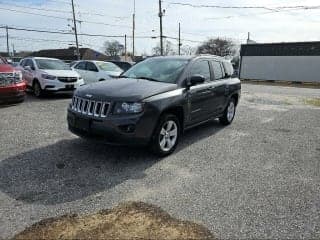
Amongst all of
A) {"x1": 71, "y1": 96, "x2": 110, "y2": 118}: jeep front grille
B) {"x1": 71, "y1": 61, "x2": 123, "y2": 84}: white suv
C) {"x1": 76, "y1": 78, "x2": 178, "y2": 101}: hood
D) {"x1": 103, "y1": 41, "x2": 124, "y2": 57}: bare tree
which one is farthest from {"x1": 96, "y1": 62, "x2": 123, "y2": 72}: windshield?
{"x1": 103, "y1": 41, "x2": 124, "y2": 57}: bare tree

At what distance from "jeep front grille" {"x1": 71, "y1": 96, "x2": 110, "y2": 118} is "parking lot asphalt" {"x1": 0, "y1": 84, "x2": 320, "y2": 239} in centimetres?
75

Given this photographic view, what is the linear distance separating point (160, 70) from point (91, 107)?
5.83ft

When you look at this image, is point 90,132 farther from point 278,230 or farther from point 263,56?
point 263,56

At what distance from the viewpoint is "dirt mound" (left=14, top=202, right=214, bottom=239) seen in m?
3.43

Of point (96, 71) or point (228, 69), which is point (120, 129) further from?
point (96, 71)

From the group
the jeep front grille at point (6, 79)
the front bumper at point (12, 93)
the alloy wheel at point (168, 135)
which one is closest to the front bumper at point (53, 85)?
the front bumper at point (12, 93)

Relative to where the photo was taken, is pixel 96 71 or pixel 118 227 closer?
pixel 118 227

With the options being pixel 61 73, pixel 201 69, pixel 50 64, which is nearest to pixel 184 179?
pixel 201 69

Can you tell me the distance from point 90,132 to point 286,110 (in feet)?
29.2

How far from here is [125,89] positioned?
5.68 m

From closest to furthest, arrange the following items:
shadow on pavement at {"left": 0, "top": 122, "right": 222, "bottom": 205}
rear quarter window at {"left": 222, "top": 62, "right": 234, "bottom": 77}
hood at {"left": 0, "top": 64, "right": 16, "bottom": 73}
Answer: shadow on pavement at {"left": 0, "top": 122, "right": 222, "bottom": 205} < rear quarter window at {"left": 222, "top": 62, "right": 234, "bottom": 77} < hood at {"left": 0, "top": 64, "right": 16, "bottom": 73}

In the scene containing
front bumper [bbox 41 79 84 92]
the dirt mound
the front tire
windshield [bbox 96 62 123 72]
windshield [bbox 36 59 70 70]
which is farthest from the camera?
windshield [bbox 96 62 123 72]

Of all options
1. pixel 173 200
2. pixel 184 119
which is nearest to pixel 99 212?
pixel 173 200

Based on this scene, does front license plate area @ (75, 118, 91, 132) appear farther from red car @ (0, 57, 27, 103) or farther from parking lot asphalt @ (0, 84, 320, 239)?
red car @ (0, 57, 27, 103)
